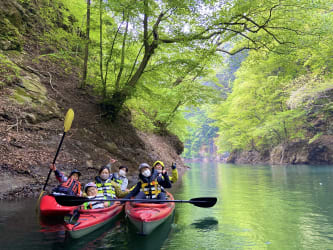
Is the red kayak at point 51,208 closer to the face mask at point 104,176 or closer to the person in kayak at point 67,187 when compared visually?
the person in kayak at point 67,187

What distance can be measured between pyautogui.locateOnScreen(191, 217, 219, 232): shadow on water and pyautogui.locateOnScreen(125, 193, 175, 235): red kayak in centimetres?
71

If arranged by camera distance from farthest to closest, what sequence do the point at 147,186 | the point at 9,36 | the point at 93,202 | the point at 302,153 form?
the point at 302,153 < the point at 9,36 < the point at 147,186 < the point at 93,202

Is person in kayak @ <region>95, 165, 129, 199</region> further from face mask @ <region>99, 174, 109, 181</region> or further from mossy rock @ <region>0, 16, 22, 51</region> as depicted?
mossy rock @ <region>0, 16, 22, 51</region>

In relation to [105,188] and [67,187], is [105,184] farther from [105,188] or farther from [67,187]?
[67,187]

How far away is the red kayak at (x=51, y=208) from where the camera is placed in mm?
4887

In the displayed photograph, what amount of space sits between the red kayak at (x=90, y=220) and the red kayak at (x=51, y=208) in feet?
1.74

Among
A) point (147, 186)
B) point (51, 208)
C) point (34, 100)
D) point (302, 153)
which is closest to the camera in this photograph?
point (51, 208)

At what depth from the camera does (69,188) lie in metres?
5.48

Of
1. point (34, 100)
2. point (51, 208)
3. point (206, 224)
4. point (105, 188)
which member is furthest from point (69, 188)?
point (34, 100)

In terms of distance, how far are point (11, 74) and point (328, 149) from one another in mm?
24436

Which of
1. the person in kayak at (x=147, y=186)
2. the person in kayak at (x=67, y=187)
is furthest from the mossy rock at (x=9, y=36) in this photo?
the person in kayak at (x=147, y=186)

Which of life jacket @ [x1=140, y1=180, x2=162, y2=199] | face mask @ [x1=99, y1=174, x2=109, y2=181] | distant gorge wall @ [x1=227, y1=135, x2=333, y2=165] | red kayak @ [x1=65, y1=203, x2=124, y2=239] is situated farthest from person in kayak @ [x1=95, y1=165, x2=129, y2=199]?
distant gorge wall @ [x1=227, y1=135, x2=333, y2=165]

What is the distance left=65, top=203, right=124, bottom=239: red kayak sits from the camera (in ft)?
13.4

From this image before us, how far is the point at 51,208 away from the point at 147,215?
77.8 inches
